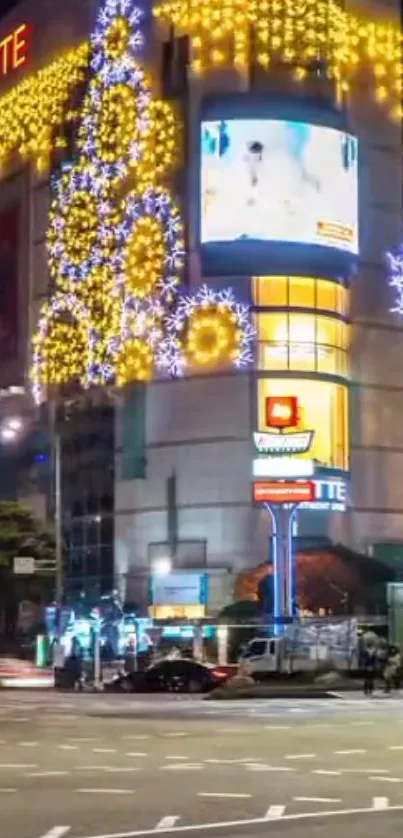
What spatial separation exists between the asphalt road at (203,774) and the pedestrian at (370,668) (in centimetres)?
798

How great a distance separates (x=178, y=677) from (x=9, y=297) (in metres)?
39.5

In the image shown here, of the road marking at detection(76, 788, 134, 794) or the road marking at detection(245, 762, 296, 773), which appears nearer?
the road marking at detection(76, 788, 134, 794)

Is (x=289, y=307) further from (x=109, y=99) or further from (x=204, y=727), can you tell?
(x=204, y=727)

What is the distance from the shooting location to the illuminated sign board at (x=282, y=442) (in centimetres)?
5962

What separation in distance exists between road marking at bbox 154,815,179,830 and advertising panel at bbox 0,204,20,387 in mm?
65547

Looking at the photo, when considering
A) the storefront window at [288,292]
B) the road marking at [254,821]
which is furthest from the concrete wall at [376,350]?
the road marking at [254,821]

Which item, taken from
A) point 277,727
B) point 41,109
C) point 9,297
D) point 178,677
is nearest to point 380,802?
point 277,727

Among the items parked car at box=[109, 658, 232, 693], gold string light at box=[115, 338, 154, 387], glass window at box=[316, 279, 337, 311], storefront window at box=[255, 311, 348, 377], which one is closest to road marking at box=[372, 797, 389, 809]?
parked car at box=[109, 658, 232, 693]

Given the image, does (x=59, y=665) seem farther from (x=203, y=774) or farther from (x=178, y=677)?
(x=203, y=774)

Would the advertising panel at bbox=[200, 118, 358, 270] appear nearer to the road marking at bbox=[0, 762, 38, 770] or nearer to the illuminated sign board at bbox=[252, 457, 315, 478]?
the illuminated sign board at bbox=[252, 457, 315, 478]

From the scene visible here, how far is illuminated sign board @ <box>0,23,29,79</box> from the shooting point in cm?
7962

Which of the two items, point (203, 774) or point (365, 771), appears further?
point (365, 771)

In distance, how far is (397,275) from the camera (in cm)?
6994

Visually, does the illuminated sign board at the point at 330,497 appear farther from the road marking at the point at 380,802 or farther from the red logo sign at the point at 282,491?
the road marking at the point at 380,802
